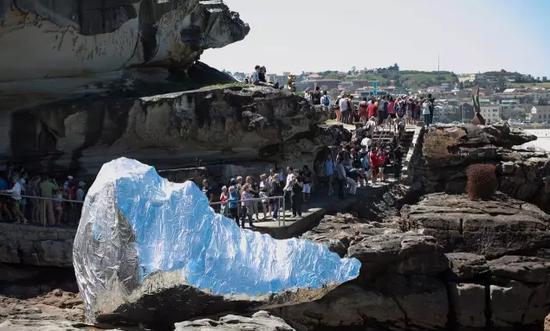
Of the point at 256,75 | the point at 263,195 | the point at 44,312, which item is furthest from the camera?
the point at 256,75

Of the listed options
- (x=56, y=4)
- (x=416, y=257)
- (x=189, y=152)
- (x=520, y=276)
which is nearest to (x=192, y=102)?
(x=189, y=152)

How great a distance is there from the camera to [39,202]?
22.4 meters

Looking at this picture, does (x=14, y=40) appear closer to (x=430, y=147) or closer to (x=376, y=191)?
(x=376, y=191)

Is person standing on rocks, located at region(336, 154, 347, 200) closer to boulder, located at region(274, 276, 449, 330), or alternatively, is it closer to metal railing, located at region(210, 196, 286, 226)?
metal railing, located at region(210, 196, 286, 226)

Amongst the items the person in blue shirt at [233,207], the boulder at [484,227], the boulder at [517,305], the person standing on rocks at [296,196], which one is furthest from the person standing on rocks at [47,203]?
the boulder at [517,305]

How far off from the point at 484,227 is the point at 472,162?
17.9 feet

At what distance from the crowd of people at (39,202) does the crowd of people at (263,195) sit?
320 centimetres

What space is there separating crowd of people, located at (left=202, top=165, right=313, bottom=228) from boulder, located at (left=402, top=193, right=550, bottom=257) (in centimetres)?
329

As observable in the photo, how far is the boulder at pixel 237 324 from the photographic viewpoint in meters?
14.9

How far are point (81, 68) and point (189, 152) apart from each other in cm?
380

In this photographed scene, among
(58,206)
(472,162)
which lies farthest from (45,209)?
(472,162)

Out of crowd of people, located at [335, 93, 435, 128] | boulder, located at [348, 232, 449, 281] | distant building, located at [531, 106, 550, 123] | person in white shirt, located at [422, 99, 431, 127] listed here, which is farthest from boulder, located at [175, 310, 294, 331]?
distant building, located at [531, 106, 550, 123]

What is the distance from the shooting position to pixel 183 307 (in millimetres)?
16453

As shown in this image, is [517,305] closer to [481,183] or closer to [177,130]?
[481,183]
